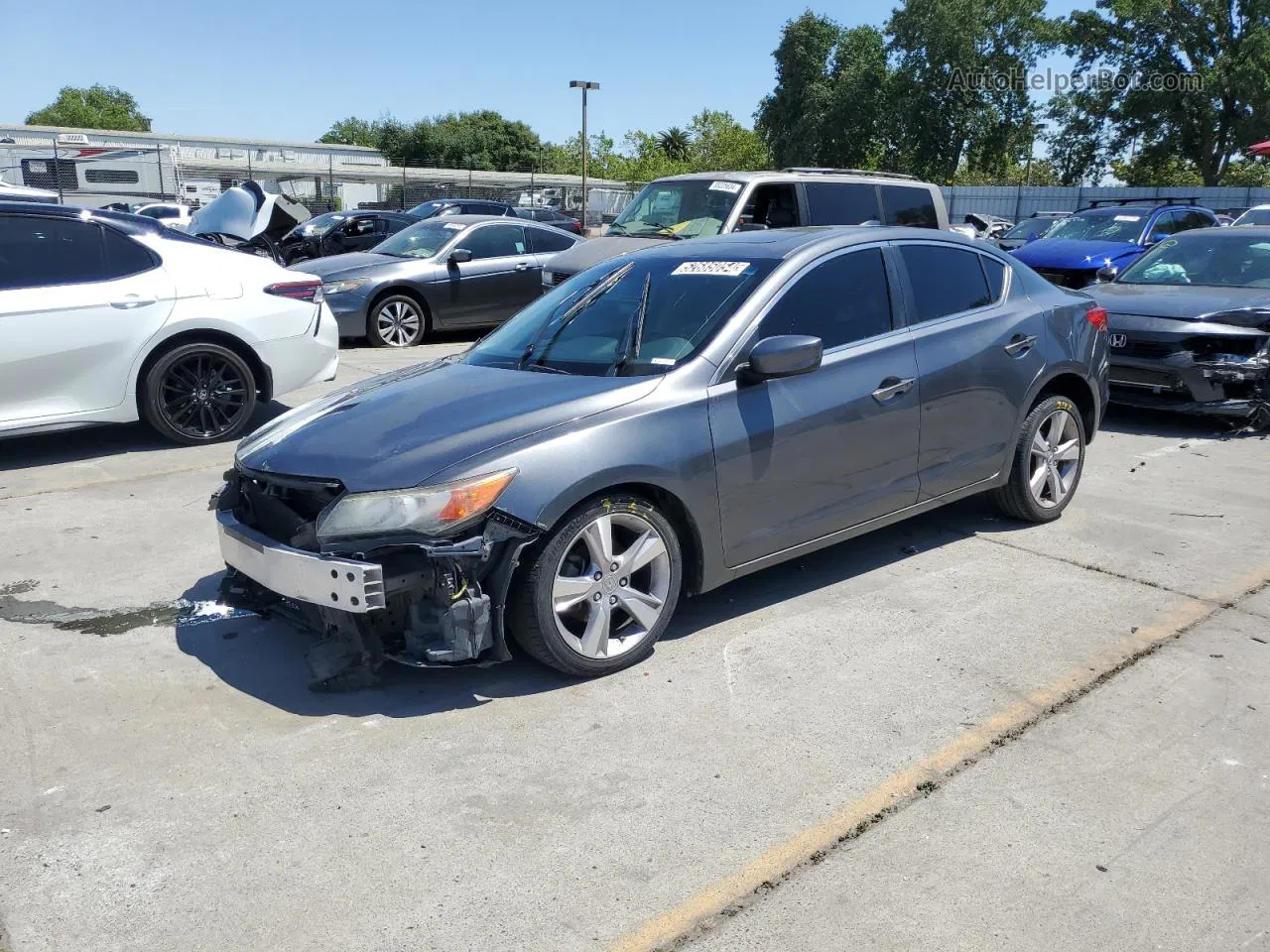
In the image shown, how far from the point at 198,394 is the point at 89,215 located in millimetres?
1332

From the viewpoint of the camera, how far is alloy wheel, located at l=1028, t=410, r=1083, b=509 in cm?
574

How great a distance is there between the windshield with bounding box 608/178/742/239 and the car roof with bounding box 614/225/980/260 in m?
4.71

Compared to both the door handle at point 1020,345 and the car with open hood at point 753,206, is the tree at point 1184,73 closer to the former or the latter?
the car with open hood at point 753,206

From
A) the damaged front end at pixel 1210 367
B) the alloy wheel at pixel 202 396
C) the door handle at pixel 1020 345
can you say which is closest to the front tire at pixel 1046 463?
the door handle at pixel 1020 345

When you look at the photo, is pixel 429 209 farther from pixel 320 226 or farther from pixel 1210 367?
pixel 1210 367

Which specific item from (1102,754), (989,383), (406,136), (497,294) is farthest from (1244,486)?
(406,136)

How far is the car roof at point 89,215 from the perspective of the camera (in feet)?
22.5

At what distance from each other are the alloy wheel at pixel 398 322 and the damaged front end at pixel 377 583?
8.61 m

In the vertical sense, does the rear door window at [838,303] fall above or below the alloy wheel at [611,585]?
above

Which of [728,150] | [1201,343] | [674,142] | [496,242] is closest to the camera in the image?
[1201,343]

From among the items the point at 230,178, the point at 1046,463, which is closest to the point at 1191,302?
the point at 1046,463

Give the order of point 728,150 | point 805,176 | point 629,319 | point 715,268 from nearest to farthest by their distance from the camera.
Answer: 1. point 629,319
2. point 715,268
3. point 805,176
4. point 728,150

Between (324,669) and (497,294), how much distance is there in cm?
968

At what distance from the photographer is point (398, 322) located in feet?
41.0
